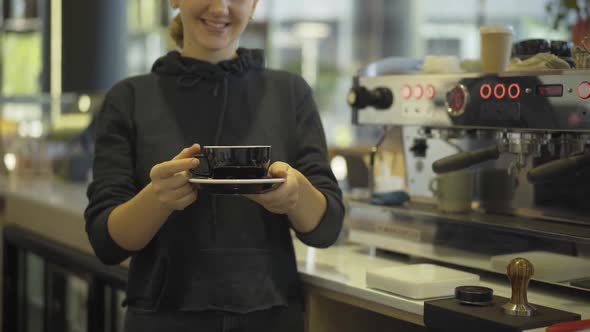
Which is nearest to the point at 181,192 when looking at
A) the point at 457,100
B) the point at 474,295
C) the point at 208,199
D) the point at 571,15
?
the point at 208,199

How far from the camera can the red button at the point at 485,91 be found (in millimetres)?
1841

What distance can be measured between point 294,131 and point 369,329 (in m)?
0.46

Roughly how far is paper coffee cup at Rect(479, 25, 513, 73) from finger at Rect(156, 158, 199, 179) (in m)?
0.72

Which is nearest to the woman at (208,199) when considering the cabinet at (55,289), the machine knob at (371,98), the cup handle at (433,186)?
the machine knob at (371,98)

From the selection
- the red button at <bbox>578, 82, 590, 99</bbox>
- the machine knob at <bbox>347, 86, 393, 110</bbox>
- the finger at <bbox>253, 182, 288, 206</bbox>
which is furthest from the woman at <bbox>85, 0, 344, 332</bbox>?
the red button at <bbox>578, 82, 590, 99</bbox>

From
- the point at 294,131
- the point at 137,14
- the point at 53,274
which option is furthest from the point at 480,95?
the point at 137,14

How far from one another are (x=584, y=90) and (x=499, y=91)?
0.68 ft

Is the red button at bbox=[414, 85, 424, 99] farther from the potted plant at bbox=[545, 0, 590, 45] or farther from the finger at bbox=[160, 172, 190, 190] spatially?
the finger at bbox=[160, 172, 190, 190]

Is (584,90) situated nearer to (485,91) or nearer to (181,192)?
(485,91)

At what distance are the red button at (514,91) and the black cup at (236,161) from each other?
0.54 metres

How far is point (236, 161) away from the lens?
5.02ft

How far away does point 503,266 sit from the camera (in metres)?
1.82

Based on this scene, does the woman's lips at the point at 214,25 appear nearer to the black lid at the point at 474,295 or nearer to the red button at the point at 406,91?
the red button at the point at 406,91

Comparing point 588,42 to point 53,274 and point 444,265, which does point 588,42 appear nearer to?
point 444,265
